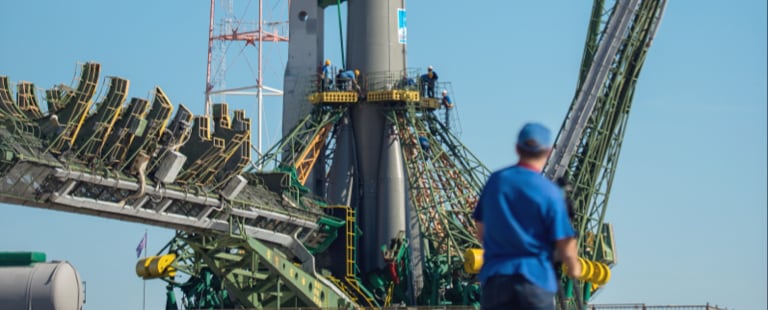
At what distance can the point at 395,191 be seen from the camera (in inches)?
2844

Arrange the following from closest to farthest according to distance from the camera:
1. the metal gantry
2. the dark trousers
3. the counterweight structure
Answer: the dark trousers → the counterweight structure → the metal gantry

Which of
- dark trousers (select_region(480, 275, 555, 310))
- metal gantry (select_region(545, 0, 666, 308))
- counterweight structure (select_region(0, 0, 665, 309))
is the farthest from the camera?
metal gantry (select_region(545, 0, 666, 308))

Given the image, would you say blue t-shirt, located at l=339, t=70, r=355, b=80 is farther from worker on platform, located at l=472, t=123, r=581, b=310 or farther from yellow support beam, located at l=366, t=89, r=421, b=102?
worker on platform, located at l=472, t=123, r=581, b=310

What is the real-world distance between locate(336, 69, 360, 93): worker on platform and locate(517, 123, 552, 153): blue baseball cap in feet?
206

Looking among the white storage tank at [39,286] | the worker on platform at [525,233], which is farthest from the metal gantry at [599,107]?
the worker on platform at [525,233]

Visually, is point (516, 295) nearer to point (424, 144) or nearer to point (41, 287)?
point (41, 287)

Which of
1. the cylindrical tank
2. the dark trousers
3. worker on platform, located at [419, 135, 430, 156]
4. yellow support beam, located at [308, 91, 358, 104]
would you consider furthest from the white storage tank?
the dark trousers

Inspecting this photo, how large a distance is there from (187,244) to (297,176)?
402 inches

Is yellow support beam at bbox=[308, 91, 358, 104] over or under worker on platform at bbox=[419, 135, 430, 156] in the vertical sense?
over

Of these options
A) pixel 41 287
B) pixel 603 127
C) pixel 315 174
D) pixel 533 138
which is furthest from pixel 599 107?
pixel 533 138

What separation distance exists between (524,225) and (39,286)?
→ 46.8 m

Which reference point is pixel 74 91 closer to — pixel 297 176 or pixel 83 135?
pixel 83 135

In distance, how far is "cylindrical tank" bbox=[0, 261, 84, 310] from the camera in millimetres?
54469

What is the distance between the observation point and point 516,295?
10422 millimetres
